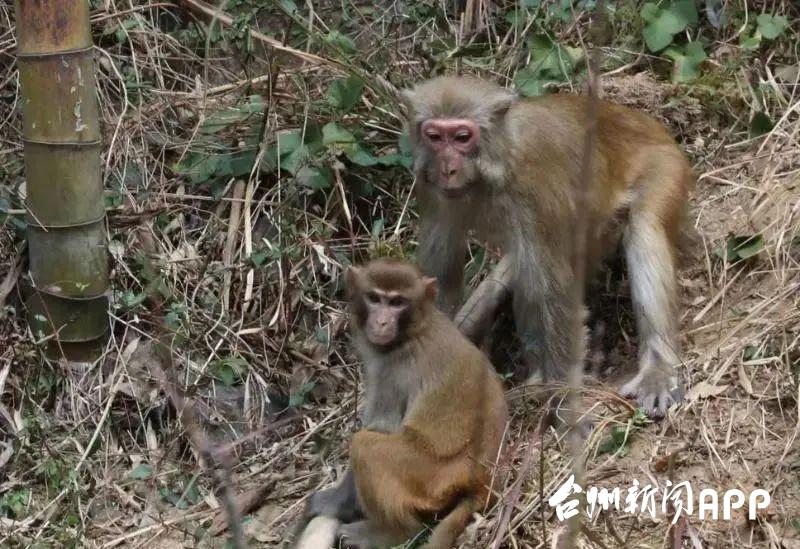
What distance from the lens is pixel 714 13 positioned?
995 centimetres

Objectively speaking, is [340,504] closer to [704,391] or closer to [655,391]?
[655,391]

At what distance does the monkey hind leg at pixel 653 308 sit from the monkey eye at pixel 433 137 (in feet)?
5.29

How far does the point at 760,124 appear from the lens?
364 inches

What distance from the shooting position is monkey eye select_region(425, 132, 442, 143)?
739 cm

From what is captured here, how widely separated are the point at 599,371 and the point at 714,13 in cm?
339

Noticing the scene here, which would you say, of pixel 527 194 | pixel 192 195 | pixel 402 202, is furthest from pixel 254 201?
pixel 527 194

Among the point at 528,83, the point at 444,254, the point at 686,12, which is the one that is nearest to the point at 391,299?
the point at 444,254

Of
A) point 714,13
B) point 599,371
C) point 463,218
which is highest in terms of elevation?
point 714,13

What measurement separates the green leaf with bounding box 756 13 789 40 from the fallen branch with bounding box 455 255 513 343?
9.84ft

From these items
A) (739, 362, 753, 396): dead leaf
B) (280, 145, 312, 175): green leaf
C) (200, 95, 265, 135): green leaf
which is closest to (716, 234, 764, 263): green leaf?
(739, 362, 753, 396): dead leaf

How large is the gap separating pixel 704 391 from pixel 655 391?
293 mm

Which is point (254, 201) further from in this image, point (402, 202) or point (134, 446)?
point (134, 446)

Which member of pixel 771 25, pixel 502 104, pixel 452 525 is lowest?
pixel 452 525

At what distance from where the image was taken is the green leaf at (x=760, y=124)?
920 cm
